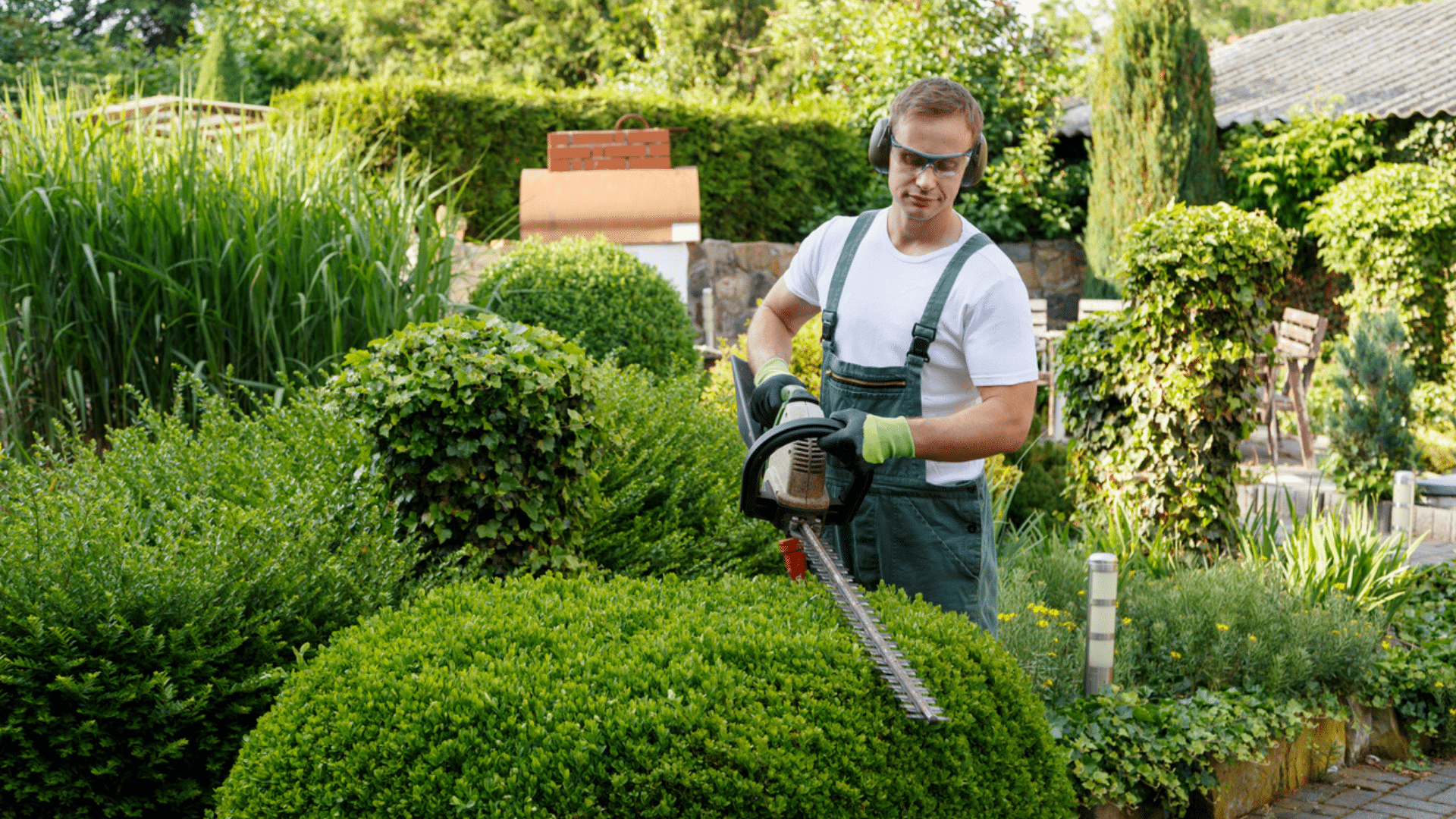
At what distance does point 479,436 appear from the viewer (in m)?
2.85

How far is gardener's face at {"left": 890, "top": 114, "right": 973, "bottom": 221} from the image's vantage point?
227cm

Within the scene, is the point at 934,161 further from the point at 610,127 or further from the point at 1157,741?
the point at 610,127

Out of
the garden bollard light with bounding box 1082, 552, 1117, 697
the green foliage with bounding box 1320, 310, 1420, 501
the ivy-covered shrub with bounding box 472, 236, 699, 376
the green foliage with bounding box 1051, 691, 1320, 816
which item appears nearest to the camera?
the green foliage with bounding box 1051, 691, 1320, 816

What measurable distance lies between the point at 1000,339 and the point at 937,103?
19.3 inches

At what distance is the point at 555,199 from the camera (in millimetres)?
9078

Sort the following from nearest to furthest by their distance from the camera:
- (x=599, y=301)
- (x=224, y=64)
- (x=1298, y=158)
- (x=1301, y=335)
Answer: (x=599, y=301) < (x=1301, y=335) < (x=1298, y=158) < (x=224, y=64)

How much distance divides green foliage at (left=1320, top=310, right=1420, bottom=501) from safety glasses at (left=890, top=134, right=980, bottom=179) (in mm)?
5382

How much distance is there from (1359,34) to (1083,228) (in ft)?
19.6

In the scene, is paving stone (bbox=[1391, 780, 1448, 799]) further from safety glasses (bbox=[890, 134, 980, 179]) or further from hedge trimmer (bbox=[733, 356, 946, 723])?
safety glasses (bbox=[890, 134, 980, 179])

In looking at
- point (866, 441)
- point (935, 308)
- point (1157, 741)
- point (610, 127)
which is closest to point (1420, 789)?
point (1157, 741)

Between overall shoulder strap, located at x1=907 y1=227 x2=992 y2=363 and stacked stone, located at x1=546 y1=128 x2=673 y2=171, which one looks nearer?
overall shoulder strap, located at x1=907 y1=227 x2=992 y2=363

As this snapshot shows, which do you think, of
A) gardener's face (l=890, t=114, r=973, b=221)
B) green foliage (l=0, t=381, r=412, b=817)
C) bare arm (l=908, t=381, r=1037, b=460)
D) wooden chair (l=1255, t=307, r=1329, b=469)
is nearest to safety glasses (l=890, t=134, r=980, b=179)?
gardener's face (l=890, t=114, r=973, b=221)

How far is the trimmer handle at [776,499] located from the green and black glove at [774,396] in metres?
0.15

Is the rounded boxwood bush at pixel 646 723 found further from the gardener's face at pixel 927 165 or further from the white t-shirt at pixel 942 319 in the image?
the gardener's face at pixel 927 165
